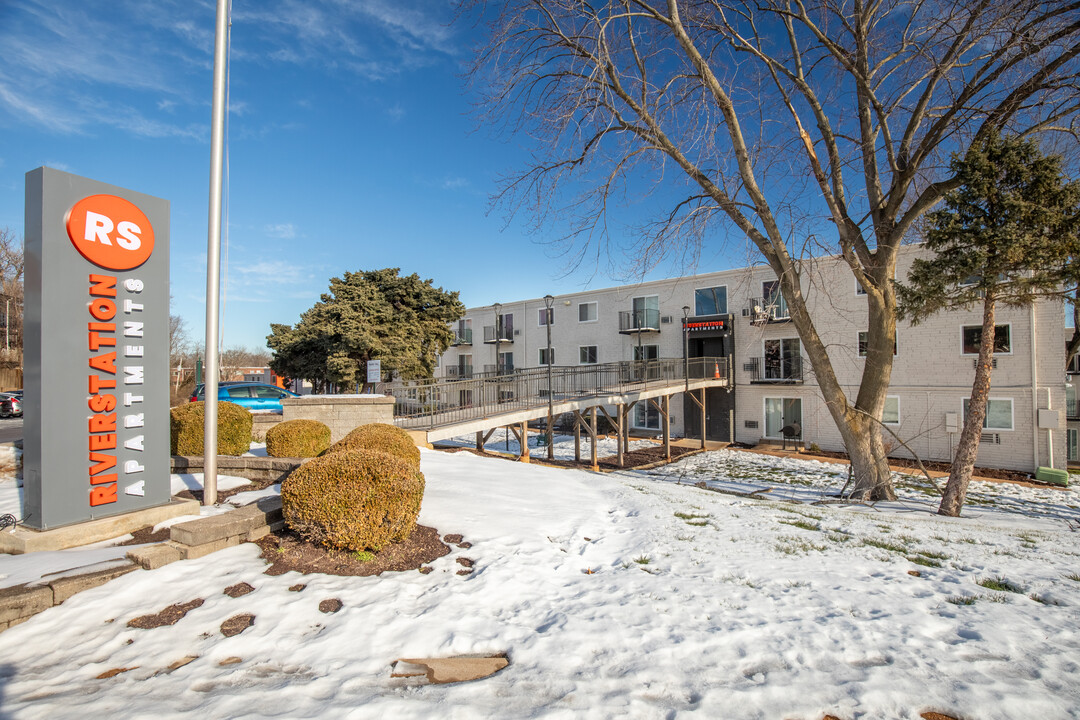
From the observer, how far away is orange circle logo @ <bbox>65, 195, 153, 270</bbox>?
4.67 metres

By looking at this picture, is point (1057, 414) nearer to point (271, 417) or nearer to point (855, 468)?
point (855, 468)

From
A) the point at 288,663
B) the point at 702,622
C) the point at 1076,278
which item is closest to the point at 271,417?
the point at 288,663

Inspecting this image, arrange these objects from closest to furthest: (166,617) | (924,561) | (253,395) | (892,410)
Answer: (166,617), (924,561), (253,395), (892,410)

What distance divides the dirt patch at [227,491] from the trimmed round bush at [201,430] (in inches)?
64.4

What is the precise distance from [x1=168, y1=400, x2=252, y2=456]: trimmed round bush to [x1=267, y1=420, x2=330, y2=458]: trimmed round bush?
635 mm

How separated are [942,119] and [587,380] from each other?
45.5 feet

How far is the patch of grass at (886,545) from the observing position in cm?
503

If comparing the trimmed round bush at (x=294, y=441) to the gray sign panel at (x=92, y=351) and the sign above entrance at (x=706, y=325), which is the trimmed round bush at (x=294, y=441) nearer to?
the gray sign panel at (x=92, y=351)

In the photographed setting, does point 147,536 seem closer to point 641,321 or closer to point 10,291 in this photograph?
point 641,321

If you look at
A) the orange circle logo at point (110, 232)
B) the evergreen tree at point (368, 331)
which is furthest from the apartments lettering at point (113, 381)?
the evergreen tree at point (368, 331)

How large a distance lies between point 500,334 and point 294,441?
2240 cm

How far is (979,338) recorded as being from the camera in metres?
18.1

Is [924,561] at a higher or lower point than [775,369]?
lower

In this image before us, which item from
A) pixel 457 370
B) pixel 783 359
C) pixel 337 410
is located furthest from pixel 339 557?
pixel 457 370
